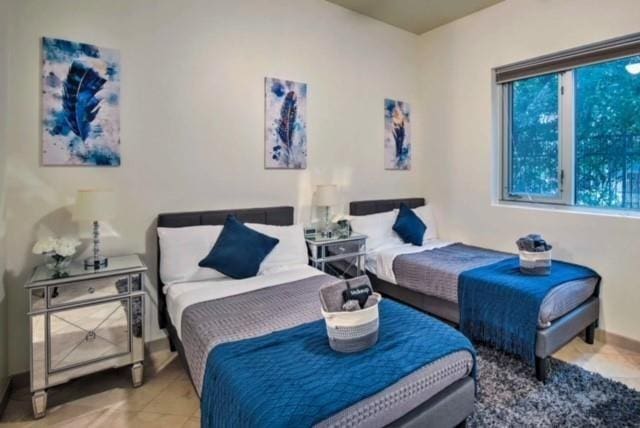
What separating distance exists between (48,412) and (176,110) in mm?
2121

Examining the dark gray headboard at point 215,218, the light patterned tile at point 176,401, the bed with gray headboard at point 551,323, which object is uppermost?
the dark gray headboard at point 215,218

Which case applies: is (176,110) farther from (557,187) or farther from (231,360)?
(557,187)

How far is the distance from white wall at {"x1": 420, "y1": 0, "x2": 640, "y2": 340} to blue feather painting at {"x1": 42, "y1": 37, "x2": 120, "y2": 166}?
3310 millimetres

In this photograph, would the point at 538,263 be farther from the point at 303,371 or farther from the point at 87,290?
the point at 87,290

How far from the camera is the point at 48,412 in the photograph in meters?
2.12

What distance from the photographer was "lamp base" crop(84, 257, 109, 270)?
232cm

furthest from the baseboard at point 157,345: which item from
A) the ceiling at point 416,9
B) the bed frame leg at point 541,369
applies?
the ceiling at point 416,9

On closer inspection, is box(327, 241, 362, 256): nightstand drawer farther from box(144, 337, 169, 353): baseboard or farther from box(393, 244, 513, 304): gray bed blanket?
box(144, 337, 169, 353): baseboard

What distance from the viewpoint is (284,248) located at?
3.03 meters

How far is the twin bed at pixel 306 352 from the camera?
1336mm

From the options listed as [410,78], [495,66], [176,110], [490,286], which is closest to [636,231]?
[490,286]

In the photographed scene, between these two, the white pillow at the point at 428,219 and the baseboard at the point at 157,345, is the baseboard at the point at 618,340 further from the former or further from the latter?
the baseboard at the point at 157,345

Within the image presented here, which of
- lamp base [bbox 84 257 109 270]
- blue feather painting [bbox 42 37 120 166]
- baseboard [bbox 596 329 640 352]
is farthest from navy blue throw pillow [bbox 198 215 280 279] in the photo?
baseboard [bbox 596 329 640 352]

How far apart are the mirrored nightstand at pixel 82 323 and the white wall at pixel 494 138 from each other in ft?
10.8
